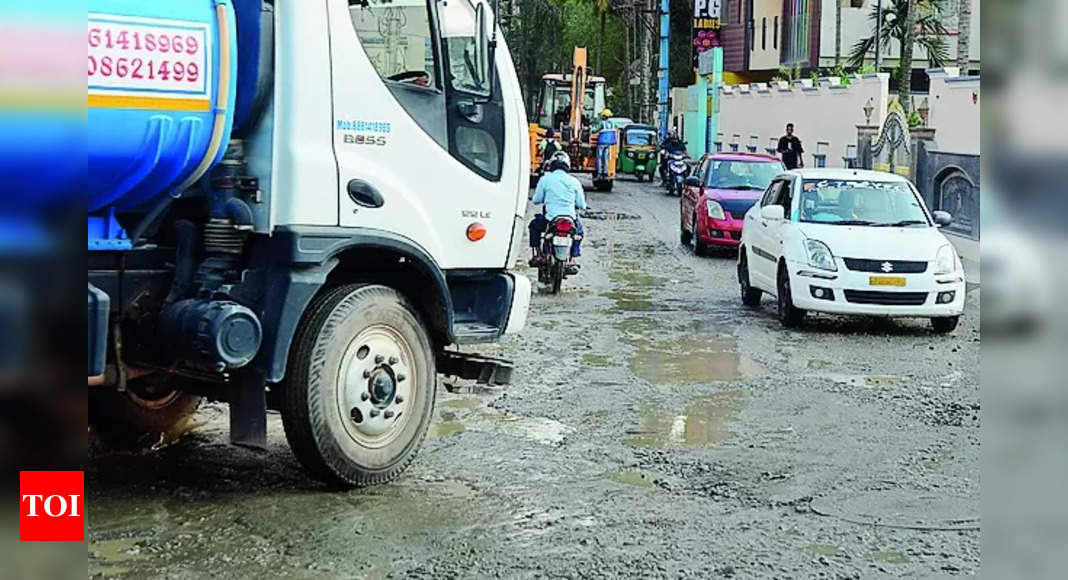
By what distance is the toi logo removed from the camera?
282 cm

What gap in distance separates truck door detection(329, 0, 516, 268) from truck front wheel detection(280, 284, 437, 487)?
17.4 inches

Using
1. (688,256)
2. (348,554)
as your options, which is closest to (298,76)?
(348,554)

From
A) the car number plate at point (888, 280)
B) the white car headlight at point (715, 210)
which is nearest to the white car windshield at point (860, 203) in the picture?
the car number plate at point (888, 280)

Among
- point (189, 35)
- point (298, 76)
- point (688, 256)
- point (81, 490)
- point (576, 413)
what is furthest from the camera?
point (688, 256)

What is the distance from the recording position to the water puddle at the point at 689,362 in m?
11.0

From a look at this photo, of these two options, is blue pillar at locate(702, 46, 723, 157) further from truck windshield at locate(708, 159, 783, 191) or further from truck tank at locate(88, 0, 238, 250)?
truck tank at locate(88, 0, 238, 250)

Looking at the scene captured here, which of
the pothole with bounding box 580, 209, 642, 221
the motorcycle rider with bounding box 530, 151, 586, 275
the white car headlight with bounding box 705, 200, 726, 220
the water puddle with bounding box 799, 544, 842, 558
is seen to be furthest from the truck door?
the pothole with bounding box 580, 209, 642, 221

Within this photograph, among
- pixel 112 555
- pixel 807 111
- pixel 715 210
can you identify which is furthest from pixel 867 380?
pixel 807 111

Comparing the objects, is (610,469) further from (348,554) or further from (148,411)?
(148,411)

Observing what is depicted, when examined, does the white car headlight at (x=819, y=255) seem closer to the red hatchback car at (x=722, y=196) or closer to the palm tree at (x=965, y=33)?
the red hatchback car at (x=722, y=196)

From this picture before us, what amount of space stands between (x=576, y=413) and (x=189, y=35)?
449 centimetres

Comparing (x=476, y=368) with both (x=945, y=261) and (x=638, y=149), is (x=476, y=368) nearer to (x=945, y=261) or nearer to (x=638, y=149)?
(x=945, y=261)

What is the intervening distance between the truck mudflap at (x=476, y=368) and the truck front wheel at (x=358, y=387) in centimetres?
64

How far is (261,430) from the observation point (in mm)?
6551
